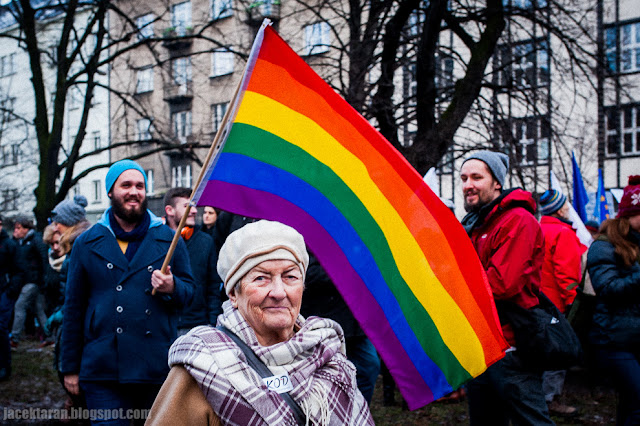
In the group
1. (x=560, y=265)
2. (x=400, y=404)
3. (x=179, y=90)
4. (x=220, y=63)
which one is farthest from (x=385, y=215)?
(x=220, y=63)

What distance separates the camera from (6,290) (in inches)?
358

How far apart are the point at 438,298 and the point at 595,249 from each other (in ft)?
7.15

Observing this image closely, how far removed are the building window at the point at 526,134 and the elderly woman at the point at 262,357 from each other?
7.78m

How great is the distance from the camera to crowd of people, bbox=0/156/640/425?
7.74 ft

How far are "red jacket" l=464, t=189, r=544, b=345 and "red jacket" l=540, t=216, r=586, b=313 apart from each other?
2640 millimetres

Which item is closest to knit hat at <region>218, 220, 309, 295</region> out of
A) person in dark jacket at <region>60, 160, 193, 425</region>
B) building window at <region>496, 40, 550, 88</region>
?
person in dark jacket at <region>60, 160, 193, 425</region>

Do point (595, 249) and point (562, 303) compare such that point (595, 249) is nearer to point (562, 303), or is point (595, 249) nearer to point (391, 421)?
point (562, 303)

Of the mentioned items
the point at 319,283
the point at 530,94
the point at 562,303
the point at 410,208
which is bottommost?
the point at 562,303

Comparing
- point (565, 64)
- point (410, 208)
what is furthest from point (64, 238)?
point (565, 64)

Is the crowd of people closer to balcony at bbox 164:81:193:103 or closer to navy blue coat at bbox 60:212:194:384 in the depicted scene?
navy blue coat at bbox 60:212:194:384

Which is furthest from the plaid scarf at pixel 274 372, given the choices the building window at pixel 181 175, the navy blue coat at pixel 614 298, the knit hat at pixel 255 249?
the building window at pixel 181 175

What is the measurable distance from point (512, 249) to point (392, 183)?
95 cm

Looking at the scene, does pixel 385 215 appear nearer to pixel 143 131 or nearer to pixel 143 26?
pixel 143 26

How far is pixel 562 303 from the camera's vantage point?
6.85 meters
